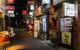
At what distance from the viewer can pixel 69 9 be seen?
15305 millimetres

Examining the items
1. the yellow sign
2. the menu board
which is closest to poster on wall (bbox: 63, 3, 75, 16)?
the menu board

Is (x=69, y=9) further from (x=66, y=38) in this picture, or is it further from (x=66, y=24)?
(x=66, y=38)

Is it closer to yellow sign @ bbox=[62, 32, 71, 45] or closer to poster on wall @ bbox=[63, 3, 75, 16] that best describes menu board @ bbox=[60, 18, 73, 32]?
yellow sign @ bbox=[62, 32, 71, 45]

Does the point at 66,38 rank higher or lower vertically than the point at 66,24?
lower

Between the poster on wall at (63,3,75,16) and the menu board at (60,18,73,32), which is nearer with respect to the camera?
the poster on wall at (63,3,75,16)

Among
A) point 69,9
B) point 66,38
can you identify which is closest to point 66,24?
point 66,38

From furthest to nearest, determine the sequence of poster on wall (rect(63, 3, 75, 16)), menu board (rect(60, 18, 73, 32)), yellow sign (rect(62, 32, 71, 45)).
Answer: menu board (rect(60, 18, 73, 32)) < yellow sign (rect(62, 32, 71, 45)) < poster on wall (rect(63, 3, 75, 16))

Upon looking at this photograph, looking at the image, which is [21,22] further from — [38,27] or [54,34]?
[54,34]

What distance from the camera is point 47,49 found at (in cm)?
1753

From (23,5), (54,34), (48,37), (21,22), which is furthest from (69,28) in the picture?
(21,22)

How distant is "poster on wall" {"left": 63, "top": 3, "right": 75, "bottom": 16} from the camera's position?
15023 millimetres

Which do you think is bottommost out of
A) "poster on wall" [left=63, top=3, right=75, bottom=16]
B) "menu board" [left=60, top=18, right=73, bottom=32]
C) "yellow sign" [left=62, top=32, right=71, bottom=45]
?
"yellow sign" [left=62, top=32, right=71, bottom=45]

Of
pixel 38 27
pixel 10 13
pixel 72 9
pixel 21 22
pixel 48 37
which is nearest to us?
pixel 72 9

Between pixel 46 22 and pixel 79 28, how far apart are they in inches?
648
